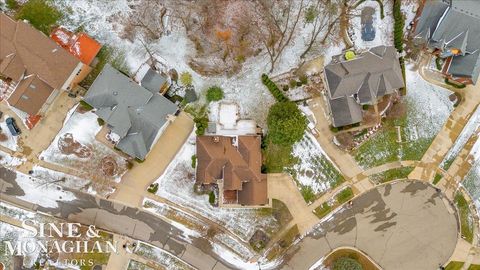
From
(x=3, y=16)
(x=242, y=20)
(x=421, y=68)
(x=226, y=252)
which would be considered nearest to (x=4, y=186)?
(x=3, y=16)

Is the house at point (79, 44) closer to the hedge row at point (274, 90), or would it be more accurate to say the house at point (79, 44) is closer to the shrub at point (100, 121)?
the shrub at point (100, 121)

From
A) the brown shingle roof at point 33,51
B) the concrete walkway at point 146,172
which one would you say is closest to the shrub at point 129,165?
the concrete walkway at point 146,172

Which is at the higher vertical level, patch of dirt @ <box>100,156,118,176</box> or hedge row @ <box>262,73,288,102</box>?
hedge row @ <box>262,73,288,102</box>

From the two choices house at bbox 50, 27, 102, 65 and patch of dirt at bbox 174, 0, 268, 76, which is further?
patch of dirt at bbox 174, 0, 268, 76

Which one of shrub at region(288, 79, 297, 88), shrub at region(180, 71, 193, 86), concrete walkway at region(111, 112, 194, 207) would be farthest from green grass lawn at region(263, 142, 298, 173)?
shrub at region(180, 71, 193, 86)

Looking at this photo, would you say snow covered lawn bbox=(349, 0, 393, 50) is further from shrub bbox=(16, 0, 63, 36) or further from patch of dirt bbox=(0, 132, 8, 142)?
patch of dirt bbox=(0, 132, 8, 142)

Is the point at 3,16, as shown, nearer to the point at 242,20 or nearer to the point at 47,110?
the point at 47,110
